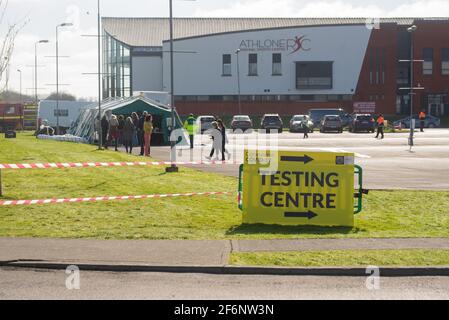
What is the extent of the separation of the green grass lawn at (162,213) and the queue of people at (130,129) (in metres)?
9.55

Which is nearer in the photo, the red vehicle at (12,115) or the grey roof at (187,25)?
the red vehicle at (12,115)

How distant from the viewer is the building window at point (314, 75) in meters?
84.1

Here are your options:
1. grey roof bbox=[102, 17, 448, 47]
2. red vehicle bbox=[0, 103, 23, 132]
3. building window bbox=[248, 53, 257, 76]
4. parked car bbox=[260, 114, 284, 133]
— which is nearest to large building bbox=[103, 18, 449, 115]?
building window bbox=[248, 53, 257, 76]

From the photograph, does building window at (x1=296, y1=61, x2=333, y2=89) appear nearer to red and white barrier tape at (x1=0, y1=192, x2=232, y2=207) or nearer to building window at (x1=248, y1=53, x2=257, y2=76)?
building window at (x1=248, y1=53, x2=257, y2=76)

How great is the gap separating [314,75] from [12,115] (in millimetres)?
34078

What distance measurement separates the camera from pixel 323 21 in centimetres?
9675

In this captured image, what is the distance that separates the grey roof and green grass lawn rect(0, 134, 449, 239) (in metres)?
73.4

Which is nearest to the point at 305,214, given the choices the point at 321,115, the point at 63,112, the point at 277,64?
the point at 63,112

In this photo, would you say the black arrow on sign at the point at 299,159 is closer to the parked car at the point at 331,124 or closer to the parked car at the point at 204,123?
the parked car at the point at 204,123

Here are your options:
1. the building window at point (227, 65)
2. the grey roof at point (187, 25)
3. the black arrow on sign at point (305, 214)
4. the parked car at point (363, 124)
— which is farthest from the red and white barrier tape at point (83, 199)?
the grey roof at point (187, 25)

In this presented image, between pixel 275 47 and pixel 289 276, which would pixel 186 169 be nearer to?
pixel 289 276

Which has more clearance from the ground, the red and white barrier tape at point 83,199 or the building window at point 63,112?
the building window at point 63,112
